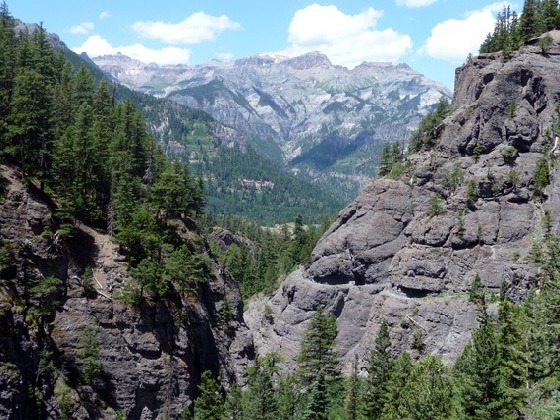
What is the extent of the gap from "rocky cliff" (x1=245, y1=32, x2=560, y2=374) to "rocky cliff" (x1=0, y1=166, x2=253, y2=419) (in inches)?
1315

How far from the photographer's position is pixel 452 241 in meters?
89.6

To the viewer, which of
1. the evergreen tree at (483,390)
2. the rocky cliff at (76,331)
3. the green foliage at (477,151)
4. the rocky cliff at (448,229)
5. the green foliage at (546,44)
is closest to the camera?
the evergreen tree at (483,390)

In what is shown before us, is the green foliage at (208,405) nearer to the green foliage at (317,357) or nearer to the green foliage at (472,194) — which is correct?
the green foliage at (317,357)

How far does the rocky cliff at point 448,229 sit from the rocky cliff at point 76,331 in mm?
33410

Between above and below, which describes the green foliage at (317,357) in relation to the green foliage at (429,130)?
below

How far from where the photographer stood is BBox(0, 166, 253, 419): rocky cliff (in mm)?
52469

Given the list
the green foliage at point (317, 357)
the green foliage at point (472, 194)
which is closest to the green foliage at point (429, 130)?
the green foliage at point (472, 194)

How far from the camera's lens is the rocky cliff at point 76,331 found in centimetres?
5247

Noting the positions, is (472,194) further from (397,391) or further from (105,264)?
(105,264)

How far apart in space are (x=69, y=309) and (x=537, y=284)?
67.4 metres

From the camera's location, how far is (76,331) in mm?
59781

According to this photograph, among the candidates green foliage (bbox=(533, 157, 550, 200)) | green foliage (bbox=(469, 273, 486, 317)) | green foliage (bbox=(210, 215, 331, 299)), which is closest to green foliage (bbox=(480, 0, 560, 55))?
green foliage (bbox=(533, 157, 550, 200))

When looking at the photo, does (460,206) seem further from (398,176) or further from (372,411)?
(372,411)

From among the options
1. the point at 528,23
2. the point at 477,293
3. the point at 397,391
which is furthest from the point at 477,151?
the point at 397,391
